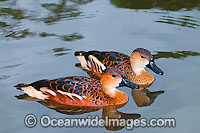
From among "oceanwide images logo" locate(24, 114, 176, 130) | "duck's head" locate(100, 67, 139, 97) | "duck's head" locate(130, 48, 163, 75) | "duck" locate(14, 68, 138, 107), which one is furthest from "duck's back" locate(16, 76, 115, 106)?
"duck's head" locate(130, 48, 163, 75)

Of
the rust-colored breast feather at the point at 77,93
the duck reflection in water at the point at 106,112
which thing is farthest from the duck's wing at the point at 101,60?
the duck reflection in water at the point at 106,112

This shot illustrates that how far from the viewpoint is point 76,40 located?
12227 mm

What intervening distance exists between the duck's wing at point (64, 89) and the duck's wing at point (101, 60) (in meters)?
1.39

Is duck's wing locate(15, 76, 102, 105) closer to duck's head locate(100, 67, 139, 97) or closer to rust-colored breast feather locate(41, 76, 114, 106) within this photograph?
rust-colored breast feather locate(41, 76, 114, 106)

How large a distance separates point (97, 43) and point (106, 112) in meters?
3.57

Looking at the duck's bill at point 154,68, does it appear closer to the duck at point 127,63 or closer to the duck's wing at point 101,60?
the duck at point 127,63

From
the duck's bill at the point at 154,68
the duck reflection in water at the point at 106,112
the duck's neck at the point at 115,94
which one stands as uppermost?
the duck's bill at the point at 154,68

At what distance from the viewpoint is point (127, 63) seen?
35.1 ft

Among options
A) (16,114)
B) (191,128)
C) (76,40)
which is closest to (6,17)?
(76,40)

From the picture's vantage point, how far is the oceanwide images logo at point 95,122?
7984 mm

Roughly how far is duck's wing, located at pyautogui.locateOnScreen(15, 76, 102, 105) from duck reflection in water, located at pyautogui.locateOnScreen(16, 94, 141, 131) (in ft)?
0.34

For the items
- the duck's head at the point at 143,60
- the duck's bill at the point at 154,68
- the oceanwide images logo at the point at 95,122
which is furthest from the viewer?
the duck's head at the point at 143,60

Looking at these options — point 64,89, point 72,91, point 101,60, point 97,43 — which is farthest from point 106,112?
point 97,43

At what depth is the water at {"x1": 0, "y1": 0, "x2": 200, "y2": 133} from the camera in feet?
28.2
